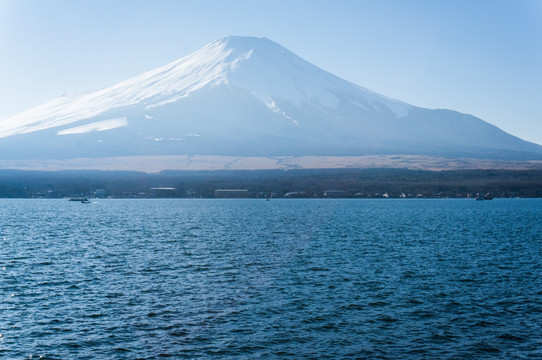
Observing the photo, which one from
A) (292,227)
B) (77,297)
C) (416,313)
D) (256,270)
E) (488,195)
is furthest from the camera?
(488,195)

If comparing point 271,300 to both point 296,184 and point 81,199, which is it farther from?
point 296,184

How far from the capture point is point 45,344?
819 inches

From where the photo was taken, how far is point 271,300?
27.7 metres

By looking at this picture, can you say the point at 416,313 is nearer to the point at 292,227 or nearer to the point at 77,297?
the point at 77,297

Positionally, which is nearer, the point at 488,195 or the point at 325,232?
the point at 325,232

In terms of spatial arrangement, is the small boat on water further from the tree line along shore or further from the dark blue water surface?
the dark blue water surface

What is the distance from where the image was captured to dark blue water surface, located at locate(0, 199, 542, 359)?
20750 millimetres

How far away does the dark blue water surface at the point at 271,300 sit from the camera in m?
20.8

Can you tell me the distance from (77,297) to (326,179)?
152 meters

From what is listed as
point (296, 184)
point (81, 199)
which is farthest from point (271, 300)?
point (296, 184)

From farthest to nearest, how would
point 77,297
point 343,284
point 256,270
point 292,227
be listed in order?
point 292,227, point 256,270, point 343,284, point 77,297

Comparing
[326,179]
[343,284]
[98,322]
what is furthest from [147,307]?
[326,179]

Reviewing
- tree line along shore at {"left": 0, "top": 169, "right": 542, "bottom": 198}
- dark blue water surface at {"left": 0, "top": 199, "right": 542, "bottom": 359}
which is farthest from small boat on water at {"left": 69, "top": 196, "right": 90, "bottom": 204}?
dark blue water surface at {"left": 0, "top": 199, "right": 542, "bottom": 359}

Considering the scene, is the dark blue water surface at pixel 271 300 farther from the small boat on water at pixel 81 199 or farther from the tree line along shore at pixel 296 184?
the tree line along shore at pixel 296 184
